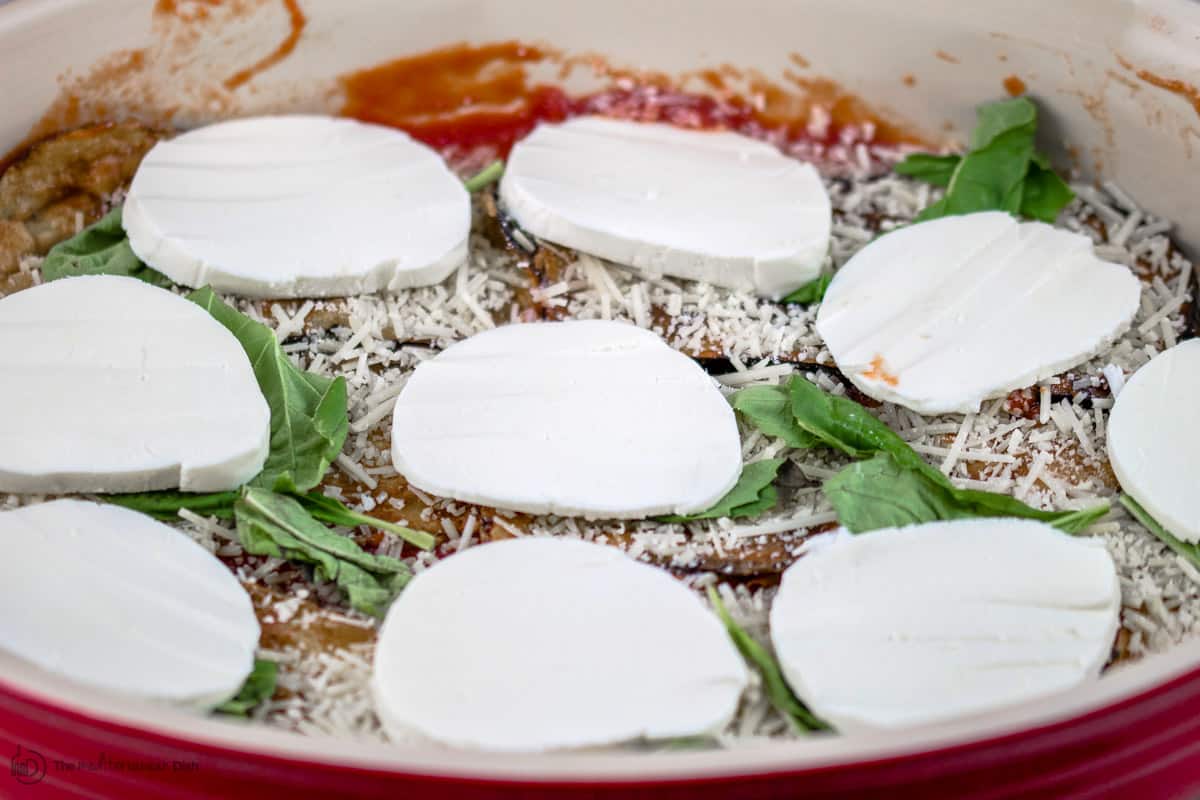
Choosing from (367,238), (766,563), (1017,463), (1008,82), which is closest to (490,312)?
(367,238)

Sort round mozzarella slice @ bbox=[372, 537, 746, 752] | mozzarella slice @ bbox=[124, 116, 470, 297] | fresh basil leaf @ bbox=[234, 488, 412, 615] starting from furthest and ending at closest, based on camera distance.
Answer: mozzarella slice @ bbox=[124, 116, 470, 297]
fresh basil leaf @ bbox=[234, 488, 412, 615]
round mozzarella slice @ bbox=[372, 537, 746, 752]

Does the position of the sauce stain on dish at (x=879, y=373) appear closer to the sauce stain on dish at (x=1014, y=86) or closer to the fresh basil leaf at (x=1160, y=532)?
the fresh basil leaf at (x=1160, y=532)

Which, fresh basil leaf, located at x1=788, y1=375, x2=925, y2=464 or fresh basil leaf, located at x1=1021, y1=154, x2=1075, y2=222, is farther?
fresh basil leaf, located at x1=1021, y1=154, x2=1075, y2=222

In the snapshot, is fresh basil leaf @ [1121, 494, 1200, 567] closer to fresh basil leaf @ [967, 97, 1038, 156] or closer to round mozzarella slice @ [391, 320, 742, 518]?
round mozzarella slice @ [391, 320, 742, 518]

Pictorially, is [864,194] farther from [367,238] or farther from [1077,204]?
[367,238]

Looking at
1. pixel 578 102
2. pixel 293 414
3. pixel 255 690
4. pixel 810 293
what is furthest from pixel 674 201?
pixel 255 690

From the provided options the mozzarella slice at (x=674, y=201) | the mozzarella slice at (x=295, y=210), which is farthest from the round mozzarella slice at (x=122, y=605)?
the mozzarella slice at (x=674, y=201)

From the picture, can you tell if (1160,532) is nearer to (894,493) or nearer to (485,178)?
(894,493)

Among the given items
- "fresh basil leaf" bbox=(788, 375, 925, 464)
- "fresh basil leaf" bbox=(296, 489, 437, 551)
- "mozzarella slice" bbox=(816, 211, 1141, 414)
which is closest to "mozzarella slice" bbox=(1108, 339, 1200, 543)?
"mozzarella slice" bbox=(816, 211, 1141, 414)
